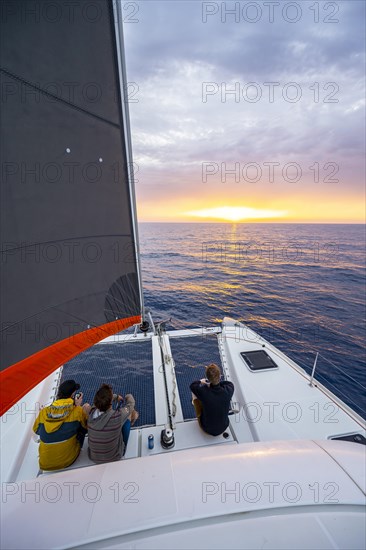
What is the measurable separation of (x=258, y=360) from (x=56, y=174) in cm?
513

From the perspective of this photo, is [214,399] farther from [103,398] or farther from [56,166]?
[56,166]

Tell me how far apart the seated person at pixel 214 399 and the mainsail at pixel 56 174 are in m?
1.64

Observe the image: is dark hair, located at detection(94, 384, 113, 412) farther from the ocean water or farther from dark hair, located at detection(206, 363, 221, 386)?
the ocean water

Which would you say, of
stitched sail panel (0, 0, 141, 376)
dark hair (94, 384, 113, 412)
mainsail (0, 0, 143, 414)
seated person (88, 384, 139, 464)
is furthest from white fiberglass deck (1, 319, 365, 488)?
stitched sail panel (0, 0, 141, 376)

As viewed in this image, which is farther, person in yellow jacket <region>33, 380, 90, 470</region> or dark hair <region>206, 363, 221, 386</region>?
dark hair <region>206, 363, 221, 386</region>

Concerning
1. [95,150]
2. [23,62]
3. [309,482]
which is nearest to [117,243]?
[95,150]

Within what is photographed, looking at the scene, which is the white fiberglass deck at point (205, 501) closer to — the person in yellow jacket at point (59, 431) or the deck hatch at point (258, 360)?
the person in yellow jacket at point (59, 431)

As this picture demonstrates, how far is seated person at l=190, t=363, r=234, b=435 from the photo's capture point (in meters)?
3.04

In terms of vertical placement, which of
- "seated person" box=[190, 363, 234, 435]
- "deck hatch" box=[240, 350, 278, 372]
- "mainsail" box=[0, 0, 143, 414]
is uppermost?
"mainsail" box=[0, 0, 143, 414]

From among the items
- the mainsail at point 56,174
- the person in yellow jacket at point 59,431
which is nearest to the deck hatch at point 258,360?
the person in yellow jacket at point 59,431

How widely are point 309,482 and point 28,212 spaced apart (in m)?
2.91

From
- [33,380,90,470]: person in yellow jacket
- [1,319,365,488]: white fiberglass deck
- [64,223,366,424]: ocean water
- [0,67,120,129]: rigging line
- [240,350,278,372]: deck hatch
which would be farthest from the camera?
[64,223,366,424]: ocean water

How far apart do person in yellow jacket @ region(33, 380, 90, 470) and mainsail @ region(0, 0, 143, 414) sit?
36.2 inches

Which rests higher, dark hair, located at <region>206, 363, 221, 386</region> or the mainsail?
the mainsail
